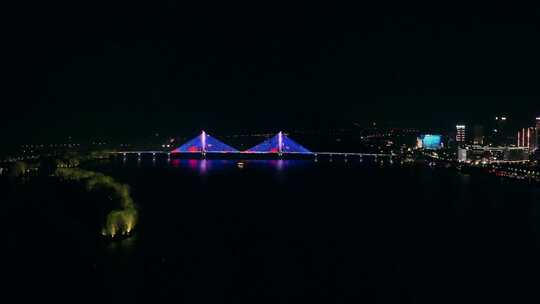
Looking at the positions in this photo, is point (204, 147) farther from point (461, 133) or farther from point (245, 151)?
point (461, 133)

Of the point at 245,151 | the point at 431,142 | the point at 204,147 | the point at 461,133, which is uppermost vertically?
the point at 461,133

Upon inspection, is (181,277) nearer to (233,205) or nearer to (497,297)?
(497,297)

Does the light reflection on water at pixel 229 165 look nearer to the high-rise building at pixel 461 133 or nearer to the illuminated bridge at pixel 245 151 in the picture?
the illuminated bridge at pixel 245 151

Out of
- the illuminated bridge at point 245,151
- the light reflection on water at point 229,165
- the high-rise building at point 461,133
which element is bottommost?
the light reflection on water at point 229,165

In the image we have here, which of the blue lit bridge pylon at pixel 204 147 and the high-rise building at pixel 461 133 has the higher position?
the high-rise building at pixel 461 133

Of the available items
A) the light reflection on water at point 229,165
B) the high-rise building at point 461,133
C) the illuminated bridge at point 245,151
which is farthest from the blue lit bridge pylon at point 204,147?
the high-rise building at point 461,133

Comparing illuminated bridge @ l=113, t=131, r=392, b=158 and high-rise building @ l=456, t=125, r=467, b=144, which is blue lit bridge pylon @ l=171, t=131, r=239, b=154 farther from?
high-rise building @ l=456, t=125, r=467, b=144

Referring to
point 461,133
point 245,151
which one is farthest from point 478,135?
point 245,151

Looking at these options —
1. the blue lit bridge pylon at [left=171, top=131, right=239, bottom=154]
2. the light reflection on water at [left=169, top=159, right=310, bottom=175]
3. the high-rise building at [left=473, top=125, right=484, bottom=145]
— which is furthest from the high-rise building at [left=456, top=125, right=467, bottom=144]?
the light reflection on water at [left=169, top=159, right=310, bottom=175]

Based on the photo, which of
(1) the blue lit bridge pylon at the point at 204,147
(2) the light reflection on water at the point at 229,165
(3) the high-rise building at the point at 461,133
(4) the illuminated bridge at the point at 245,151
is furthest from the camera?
(3) the high-rise building at the point at 461,133

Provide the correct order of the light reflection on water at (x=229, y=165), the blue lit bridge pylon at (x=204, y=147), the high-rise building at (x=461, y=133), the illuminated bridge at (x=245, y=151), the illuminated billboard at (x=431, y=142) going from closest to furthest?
the light reflection on water at (x=229, y=165)
the illuminated bridge at (x=245, y=151)
the blue lit bridge pylon at (x=204, y=147)
the illuminated billboard at (x=431, y=142)
the high-rise building at (x=461, y=133)

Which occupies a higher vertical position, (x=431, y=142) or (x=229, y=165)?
(x=431, y=142)
